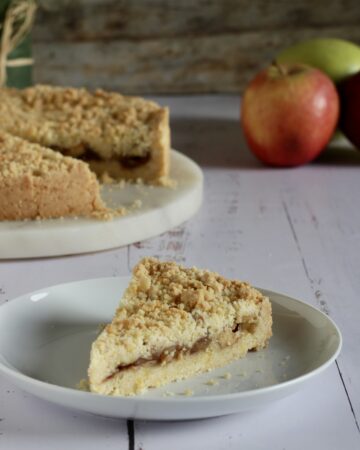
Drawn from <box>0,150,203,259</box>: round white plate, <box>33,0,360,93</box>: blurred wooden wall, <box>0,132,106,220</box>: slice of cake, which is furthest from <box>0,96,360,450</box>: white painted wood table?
<box>33,0,360,93</box>: blurred wooden wall

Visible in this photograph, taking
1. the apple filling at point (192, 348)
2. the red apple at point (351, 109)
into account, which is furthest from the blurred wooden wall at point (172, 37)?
the apple filling at point (192, 348)

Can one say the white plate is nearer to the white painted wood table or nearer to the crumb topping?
the white painted wood table

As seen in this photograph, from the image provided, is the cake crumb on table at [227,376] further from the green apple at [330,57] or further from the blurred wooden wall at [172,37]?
the blurred wooden wall at [172,37]

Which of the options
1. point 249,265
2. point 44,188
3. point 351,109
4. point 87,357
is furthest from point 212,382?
point 351,109

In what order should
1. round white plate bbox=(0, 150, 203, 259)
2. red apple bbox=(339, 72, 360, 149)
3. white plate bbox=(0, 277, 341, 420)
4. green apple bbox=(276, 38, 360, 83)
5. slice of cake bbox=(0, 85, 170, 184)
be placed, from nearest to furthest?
white plate bbox=(0, 277, 341, 420) < round white plate bbox=(0, 150, 203, 259) < slice of cake bbox=(0, 85, 170, 184) < red apple bbox=(339, 72, 360, 149) < green apple bbox=(276, 38, 360, 83)

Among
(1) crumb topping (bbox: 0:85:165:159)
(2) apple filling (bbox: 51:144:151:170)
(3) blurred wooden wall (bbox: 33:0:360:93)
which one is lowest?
(3) blurred wooden wall (bbox: 33:0:360:93)
